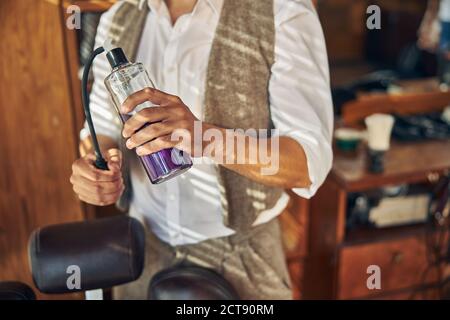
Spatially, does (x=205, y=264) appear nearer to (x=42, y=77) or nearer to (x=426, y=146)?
(x=42, y=77)

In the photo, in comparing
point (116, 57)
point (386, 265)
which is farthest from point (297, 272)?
point (116, 57)

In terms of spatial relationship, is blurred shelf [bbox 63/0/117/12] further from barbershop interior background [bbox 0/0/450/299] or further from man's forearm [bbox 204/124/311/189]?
man's forearm [bbox 204/124/311/189]

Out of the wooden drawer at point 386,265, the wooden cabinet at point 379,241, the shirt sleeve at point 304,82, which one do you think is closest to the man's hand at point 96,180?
the shirt sleeve at point 304,82

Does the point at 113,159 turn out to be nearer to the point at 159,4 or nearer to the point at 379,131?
the point at 159,4

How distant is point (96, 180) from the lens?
1158mm

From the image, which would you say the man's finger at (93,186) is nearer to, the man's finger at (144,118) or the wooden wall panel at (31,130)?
the man's finger at (144,118)

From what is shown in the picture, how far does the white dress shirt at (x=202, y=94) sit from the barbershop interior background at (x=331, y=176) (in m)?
0.33

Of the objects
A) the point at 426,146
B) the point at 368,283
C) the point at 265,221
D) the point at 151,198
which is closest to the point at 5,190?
the point at 151,198

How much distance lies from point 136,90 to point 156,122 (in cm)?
7

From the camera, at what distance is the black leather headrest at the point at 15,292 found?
1189 mm

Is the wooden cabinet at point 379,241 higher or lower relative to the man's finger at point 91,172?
lower

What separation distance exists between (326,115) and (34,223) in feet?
3.46

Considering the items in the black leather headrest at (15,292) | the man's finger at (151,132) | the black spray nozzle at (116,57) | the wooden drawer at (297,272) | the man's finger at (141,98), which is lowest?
the wooden drawer at (297,272)

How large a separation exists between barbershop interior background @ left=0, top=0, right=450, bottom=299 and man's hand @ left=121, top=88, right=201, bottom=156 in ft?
2.28
